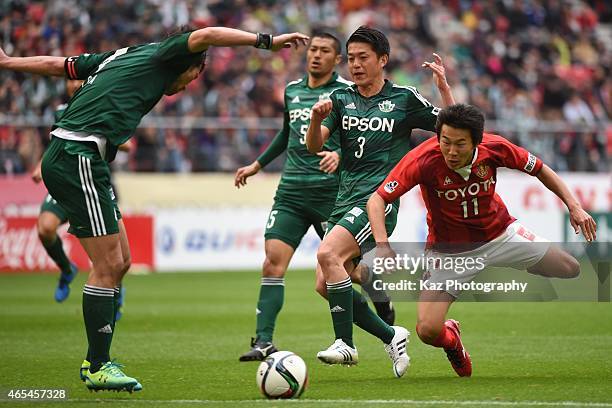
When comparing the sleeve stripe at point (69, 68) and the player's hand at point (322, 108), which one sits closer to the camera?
the sleeve stripe at point (69, 68)

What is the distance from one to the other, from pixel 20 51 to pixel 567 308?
8.34 m

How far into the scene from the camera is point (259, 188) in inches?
828

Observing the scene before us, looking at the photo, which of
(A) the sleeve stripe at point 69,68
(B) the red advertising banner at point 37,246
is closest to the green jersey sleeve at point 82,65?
(A) the sleeve stripe at point 69,68

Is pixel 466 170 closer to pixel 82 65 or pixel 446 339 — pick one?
pixel 446 339

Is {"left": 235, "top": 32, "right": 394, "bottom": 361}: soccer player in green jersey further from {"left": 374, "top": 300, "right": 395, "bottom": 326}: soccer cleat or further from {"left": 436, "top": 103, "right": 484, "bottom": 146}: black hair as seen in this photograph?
{"left": 436, "top": 103, "right": 484, "bottom": 146}: black hair

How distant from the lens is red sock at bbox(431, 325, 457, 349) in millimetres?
7730

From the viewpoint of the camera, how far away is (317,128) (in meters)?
8.16

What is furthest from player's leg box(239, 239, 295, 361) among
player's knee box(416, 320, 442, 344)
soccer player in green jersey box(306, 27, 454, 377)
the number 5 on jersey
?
player's knee box(416, 320, 442, 344)

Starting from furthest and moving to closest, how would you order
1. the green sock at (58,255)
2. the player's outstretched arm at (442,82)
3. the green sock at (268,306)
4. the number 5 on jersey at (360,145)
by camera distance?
the green sock at (58,255) < the green sock at (268,306) < the number 5 on jersey at (360,145) < the player's outstretched arm at (442,82)

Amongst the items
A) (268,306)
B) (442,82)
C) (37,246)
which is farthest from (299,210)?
(37,246)

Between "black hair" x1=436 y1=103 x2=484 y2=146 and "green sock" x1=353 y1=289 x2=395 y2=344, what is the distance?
166cm

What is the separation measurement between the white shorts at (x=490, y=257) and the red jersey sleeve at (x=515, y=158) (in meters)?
0.64

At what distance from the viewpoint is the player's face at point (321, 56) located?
31.0 ft

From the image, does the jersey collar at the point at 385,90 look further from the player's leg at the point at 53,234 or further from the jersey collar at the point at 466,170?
the player's leg at the point at 53,234
